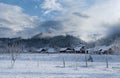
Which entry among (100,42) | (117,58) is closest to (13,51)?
(117,58)

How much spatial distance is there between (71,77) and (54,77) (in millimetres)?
1922

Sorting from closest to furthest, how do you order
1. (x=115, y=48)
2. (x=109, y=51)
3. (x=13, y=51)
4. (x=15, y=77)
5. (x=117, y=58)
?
(x=15, y=77) → (x=13, y=51) → (x=117, y=58) → (x=115, y=48) → (x=109, y=51)

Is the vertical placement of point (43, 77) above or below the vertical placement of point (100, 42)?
below

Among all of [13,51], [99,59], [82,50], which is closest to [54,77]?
[13,51]

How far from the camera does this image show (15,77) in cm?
2942

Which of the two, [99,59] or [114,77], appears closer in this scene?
[114,77]

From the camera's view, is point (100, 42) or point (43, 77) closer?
point (43, 77)

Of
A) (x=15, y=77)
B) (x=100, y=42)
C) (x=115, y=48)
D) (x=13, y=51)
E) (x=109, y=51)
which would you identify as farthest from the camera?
(x=100, y=42)

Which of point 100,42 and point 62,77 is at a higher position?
point 100,42

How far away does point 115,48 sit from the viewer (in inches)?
4099

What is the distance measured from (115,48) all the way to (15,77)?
260 feet

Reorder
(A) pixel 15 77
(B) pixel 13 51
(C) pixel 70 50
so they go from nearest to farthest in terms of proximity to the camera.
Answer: (A) pixel 15 77 < (B) pixel 13 51 < (C) pixel 70 50

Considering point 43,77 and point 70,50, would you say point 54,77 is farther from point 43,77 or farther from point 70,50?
point 70,50

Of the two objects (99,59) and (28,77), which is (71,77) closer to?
(28,77)
